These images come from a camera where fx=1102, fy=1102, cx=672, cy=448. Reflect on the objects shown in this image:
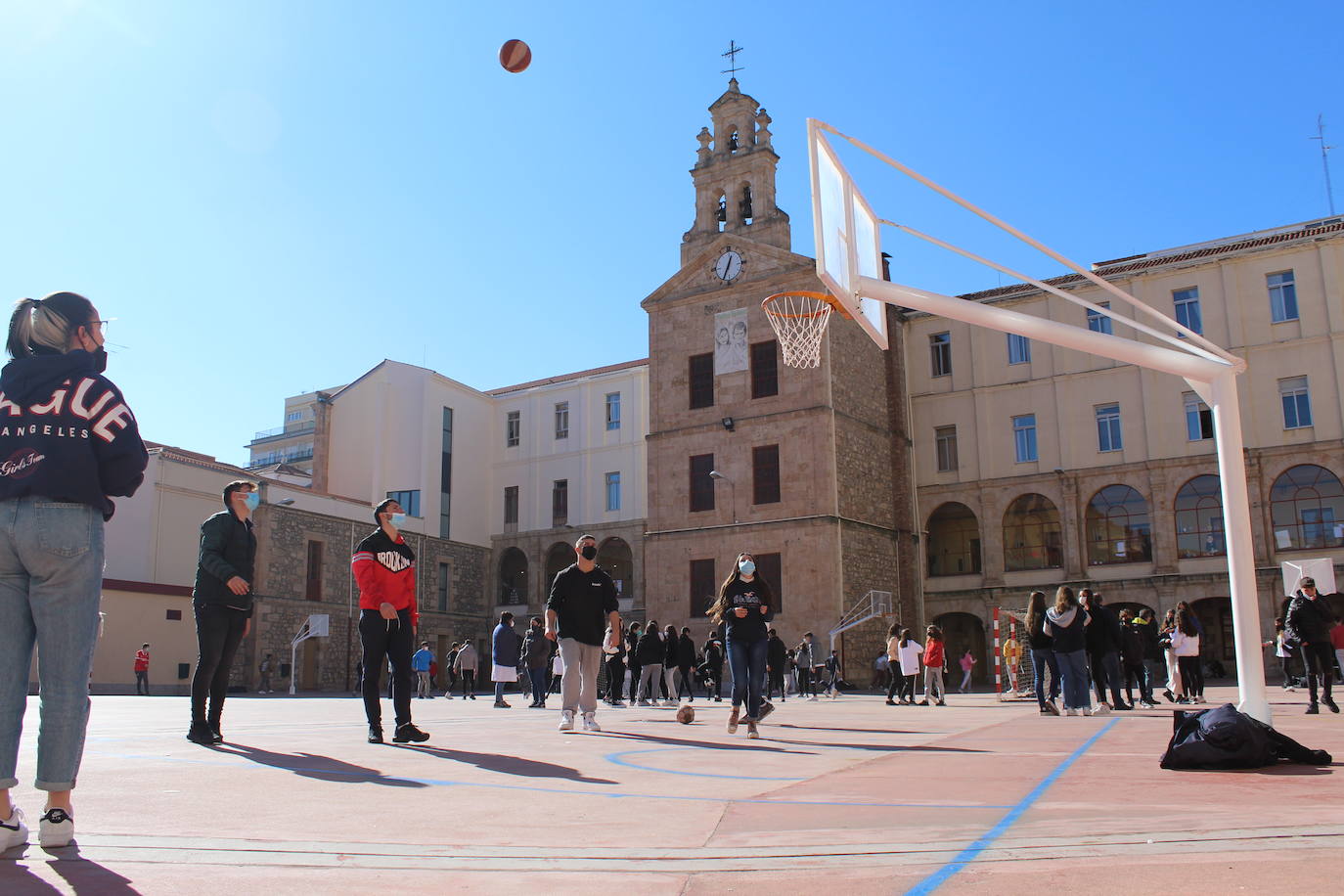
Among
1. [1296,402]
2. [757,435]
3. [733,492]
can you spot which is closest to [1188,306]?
[1296,402]

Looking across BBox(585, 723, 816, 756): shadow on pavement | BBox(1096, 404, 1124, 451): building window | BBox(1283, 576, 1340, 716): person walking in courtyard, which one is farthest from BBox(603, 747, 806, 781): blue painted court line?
BBox(1096, 404, 1124, 451): building window

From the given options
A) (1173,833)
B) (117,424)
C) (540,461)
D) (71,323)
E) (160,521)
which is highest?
(540,461)

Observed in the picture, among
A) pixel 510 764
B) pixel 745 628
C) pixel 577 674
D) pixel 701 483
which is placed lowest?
pixel 510 764

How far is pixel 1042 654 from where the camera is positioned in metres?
15.0

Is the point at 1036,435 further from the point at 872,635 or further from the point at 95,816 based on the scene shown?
Result: the point at 95,816

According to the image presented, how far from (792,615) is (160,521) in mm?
21642

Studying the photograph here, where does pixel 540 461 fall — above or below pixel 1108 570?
above

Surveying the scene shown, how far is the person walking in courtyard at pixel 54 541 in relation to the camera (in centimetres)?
377

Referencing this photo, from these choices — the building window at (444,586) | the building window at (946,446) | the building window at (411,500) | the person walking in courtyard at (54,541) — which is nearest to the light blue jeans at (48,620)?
the person walking in courtyard at (54,541)

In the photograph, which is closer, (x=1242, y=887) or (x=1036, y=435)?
(x=1242, y=887)

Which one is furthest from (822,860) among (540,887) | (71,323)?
(71,323)

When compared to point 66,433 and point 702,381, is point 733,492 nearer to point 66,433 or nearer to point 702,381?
point 702,381

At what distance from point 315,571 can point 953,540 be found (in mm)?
23581

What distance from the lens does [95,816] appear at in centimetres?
425
